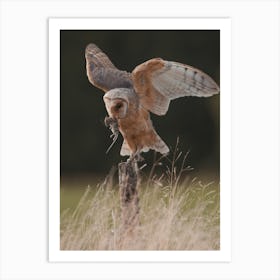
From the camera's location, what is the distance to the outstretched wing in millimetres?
6496

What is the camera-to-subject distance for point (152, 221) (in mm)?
6355

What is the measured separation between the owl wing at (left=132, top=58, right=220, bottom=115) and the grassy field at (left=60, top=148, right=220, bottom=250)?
0.52 m

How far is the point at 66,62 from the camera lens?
677 cm

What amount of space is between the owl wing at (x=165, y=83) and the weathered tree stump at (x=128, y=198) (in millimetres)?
508

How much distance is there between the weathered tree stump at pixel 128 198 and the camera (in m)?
6.36

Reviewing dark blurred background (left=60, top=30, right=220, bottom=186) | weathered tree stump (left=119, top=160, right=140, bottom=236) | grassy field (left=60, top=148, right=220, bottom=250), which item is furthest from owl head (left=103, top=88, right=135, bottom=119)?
grassy field (left=60, top=148, right=220, bottom=250)

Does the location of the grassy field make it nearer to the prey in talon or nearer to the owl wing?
the prey in talon

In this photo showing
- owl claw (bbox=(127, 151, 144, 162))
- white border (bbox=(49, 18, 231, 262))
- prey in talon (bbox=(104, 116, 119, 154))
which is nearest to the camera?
white border (bbox=(49, 18, 231, 262))
